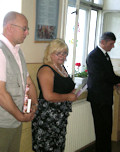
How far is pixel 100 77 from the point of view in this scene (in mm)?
2939

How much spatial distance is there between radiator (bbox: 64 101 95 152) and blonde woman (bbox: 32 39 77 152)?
801 millimetres

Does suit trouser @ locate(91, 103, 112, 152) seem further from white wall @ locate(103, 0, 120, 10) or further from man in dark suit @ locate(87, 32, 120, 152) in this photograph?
white wall @ locate(103, 0, 120, 10)

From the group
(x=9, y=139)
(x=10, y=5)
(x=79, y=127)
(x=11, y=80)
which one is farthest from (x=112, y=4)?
(x=9, y=139)

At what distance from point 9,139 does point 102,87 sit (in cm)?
155

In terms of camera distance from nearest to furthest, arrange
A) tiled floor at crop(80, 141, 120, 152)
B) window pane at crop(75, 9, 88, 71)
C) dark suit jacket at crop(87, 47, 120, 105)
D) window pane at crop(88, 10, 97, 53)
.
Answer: dark suit jacket at crop(87, 47, 120, 105), tiled floor at crop(80, 141, 120, 152), window pane at crop(75, 9, 88, 71), window pane at crop(88, 10, 97, 53)

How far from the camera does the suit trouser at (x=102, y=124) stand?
3.08 m

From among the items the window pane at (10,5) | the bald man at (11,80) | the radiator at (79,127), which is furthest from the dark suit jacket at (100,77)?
the bald man at (11,80)

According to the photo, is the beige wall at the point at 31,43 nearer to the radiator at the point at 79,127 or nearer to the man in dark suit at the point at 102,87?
the man in dark suit at the point at 102,87

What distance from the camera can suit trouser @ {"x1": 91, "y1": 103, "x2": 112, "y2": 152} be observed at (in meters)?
3.08

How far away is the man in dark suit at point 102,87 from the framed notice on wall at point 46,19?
608mm

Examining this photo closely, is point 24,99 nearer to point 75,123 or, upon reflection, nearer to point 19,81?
point 19,81

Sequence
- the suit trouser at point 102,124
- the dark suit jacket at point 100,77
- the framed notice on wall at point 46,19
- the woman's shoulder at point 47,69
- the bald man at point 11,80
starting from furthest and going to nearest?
the suit trouser at point 102,124, the dark suit jacket at point 100,77, the framed notice on wall at point 46,19, the woman's shoulder at point 47,69, the bald man at point 11,80

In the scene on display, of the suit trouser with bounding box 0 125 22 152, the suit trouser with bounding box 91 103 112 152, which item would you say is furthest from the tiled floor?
the suit trouser with bounding box 0 125 22 152

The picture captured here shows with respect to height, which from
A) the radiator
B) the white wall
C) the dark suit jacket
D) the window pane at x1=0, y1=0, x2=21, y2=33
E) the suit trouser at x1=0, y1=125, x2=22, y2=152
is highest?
the white wall
